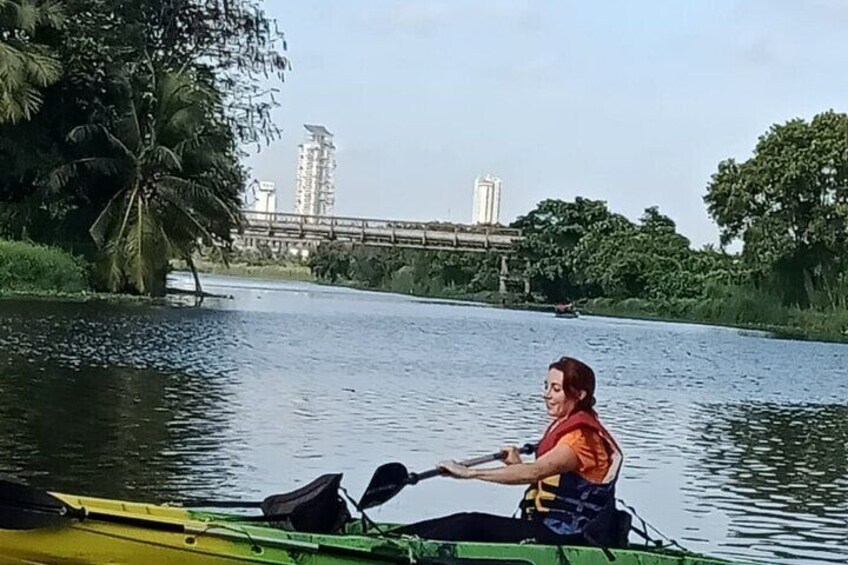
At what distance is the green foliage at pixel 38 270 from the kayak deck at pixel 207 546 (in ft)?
113

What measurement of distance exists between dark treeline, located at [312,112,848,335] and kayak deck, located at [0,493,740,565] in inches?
2026

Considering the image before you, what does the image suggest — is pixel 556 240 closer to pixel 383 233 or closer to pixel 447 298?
pixel 383 233

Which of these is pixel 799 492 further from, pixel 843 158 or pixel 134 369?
pixel 843 158

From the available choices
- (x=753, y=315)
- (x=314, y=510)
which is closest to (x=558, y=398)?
(x=314, y=510)

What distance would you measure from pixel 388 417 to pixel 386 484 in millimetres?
10677

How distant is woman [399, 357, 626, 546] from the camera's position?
24.9 ft

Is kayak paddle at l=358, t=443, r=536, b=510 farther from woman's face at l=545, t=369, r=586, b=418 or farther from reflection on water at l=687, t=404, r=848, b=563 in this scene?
reflection on water at l=687, t=404, r=848, b=563

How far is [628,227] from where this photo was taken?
81.2 metres

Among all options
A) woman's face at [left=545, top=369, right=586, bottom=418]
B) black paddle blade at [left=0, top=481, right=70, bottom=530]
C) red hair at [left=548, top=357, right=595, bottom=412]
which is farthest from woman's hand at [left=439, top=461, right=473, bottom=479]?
black paddle blade at [left=0, top=481, right=70, bottom=530]

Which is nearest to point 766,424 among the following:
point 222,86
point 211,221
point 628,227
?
point 211,221

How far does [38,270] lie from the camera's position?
138 feet

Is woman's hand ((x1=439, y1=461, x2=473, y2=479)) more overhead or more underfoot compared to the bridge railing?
more underfoot

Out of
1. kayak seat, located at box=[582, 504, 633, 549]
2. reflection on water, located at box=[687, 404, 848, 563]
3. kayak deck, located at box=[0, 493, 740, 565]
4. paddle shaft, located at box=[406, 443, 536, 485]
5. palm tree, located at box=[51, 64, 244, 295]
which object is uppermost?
palm tree, located at box=[51, 64, 244, 295]

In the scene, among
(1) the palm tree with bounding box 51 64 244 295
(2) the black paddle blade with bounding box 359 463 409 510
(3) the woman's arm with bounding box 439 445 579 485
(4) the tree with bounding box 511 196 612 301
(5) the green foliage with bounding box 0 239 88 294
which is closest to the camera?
(3) the woman's arm with bounding box 439 445 579 485
